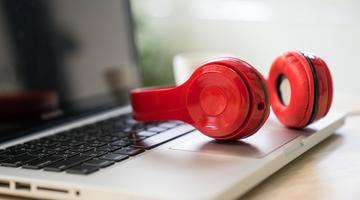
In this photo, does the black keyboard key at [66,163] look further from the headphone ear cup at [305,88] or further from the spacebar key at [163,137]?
the headphone ear cup at [305,88]

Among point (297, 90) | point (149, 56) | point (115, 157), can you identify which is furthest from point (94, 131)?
point (149, 56)

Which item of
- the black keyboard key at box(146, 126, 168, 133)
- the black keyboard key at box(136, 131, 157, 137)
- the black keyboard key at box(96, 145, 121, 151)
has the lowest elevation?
the black keyboard key at box(146, 126, 168, 133)

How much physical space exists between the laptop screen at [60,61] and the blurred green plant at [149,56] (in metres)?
1.31

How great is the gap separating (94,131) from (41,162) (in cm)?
21

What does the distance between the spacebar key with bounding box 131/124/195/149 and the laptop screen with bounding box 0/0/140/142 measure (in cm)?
29

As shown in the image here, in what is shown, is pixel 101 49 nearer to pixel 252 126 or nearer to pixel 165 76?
pixel 252 126

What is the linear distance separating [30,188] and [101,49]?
576mm

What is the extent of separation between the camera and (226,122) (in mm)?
455

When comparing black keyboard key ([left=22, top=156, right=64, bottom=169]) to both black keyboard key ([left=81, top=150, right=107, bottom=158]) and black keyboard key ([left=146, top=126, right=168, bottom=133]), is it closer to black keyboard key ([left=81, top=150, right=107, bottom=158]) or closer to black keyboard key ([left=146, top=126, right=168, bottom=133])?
black keyboard key ([left=81, top=150, right=107, bottom=158])

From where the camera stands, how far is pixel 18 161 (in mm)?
437

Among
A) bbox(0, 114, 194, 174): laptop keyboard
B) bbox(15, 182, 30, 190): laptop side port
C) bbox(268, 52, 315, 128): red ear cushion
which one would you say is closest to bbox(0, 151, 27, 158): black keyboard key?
bbox(0, 114, 194, 174): laptop keyboard

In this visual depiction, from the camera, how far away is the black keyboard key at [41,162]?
16.0 inches

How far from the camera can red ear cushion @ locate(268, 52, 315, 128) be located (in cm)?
50

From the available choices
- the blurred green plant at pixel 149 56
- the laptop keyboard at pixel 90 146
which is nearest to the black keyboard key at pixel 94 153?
the laptop keyboard at pixel 90 146
